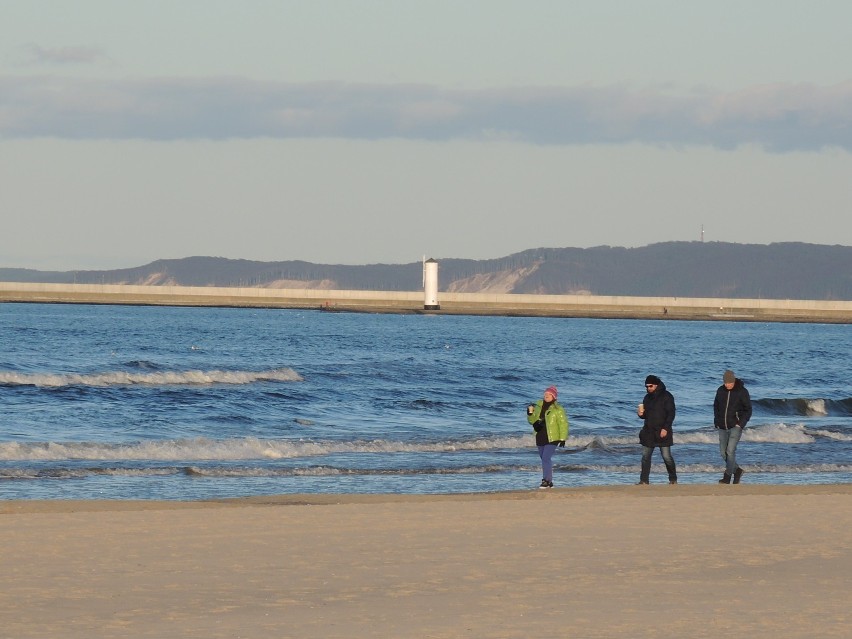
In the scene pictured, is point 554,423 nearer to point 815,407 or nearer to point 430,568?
point 430,568

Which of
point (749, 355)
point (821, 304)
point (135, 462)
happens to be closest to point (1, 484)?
point (135, 462)

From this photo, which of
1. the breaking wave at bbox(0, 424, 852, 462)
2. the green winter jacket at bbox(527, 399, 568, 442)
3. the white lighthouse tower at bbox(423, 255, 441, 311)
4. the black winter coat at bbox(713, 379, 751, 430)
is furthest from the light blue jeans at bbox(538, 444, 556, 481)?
the white lighthouse tower at bbox(423, 255, 441, 311)

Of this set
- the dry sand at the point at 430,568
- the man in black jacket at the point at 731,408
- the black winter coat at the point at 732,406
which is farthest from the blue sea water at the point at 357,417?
the dry sand at the point at 430,568

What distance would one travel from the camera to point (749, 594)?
10.3m

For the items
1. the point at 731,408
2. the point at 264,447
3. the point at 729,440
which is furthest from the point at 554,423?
the point at 264,447

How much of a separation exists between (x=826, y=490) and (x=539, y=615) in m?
11.1

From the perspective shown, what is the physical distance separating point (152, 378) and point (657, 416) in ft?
88.6

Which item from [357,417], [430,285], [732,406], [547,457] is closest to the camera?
[732,406]

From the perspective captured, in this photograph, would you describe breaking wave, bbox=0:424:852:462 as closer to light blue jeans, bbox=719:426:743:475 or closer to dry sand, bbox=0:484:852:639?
light blue jeans, bbox=719:426:743:475

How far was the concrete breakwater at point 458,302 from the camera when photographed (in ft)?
498

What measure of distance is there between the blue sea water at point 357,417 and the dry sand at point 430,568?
14.0 feet

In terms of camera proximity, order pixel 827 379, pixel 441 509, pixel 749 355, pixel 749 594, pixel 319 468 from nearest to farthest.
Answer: pixel 749 594 → pixel 441 509 → pixel 319 468 → pixel 827 379 → pixel 749 355

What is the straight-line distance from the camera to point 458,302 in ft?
511

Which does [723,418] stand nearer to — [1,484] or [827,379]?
[1,484]
